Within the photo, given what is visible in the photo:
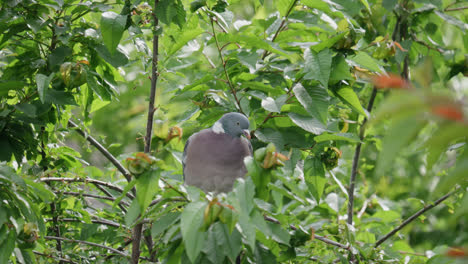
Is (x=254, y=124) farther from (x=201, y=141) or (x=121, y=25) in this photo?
(x=121, y=25)

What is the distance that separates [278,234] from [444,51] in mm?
2011

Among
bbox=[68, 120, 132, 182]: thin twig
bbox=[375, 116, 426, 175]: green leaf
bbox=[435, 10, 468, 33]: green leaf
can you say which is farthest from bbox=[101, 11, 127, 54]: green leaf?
bbox=[435, 10, 468, 33]: green leaf

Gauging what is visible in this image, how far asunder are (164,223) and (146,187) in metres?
0.19

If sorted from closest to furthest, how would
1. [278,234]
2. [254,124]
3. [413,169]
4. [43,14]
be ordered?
[278,234] → [254,124] → [43,14] → [413,169]

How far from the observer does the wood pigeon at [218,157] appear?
2102 millimetres

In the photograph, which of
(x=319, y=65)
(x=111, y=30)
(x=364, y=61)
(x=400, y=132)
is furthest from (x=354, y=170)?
(x=400, y=132)

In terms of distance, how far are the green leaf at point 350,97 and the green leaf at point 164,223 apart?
75 centimetres

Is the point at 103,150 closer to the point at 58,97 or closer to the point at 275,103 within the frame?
the point at 58,97

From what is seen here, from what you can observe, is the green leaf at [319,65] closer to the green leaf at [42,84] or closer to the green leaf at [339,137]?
the green leaf at [339,137]

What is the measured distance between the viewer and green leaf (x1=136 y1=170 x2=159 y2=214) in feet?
4.77

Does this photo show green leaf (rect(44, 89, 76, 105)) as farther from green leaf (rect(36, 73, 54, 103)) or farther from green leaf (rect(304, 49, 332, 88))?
green leaf (rect(304, 49, 332, 88))

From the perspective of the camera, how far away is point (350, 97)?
1.93m

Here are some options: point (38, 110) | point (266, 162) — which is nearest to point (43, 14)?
point (38, 110)

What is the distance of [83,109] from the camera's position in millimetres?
2539
